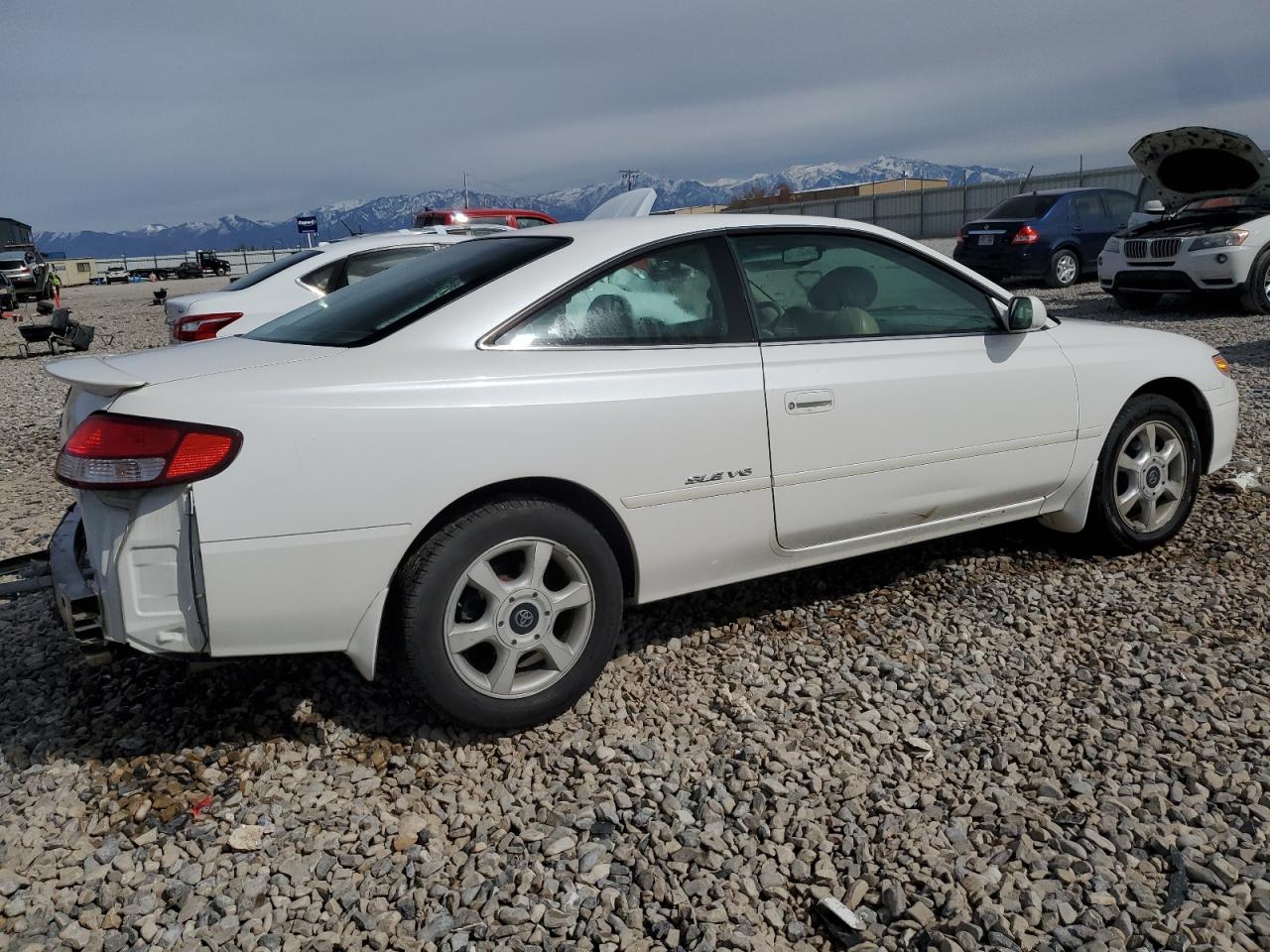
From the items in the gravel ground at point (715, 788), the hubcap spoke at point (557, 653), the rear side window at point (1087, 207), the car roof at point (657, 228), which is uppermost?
the rear side window at point (1087, 207)

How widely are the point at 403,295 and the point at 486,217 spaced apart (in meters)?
13.2

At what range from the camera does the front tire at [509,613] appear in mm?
2824

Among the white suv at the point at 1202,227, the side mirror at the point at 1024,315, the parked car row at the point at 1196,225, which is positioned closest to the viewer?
the side mirror at the point at 1024,315

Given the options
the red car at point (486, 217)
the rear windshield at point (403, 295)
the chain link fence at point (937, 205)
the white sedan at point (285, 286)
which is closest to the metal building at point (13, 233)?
the red car at point (486, 217)

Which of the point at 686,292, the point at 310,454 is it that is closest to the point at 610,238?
the point at 686,292

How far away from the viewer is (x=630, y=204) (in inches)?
188

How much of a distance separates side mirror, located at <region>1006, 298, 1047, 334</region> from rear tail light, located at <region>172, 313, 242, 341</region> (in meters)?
6.03

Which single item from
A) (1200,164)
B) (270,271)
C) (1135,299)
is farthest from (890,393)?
(1135,299)

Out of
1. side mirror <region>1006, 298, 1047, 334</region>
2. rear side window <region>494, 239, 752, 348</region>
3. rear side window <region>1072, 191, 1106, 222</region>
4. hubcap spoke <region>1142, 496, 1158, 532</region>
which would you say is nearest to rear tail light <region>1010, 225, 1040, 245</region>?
rear side window <region>1072, 191, 1106, 222</region>

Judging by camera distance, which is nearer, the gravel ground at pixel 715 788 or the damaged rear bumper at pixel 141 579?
the gravel ground at pixel 715 788

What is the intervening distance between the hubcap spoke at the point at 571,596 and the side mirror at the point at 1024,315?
2.07 metres

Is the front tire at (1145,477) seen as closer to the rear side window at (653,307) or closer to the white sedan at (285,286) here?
the rear side window at (653,307)

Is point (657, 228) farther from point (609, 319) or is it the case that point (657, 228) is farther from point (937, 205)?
point (937, 205)

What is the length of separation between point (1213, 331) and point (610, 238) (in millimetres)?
9972
